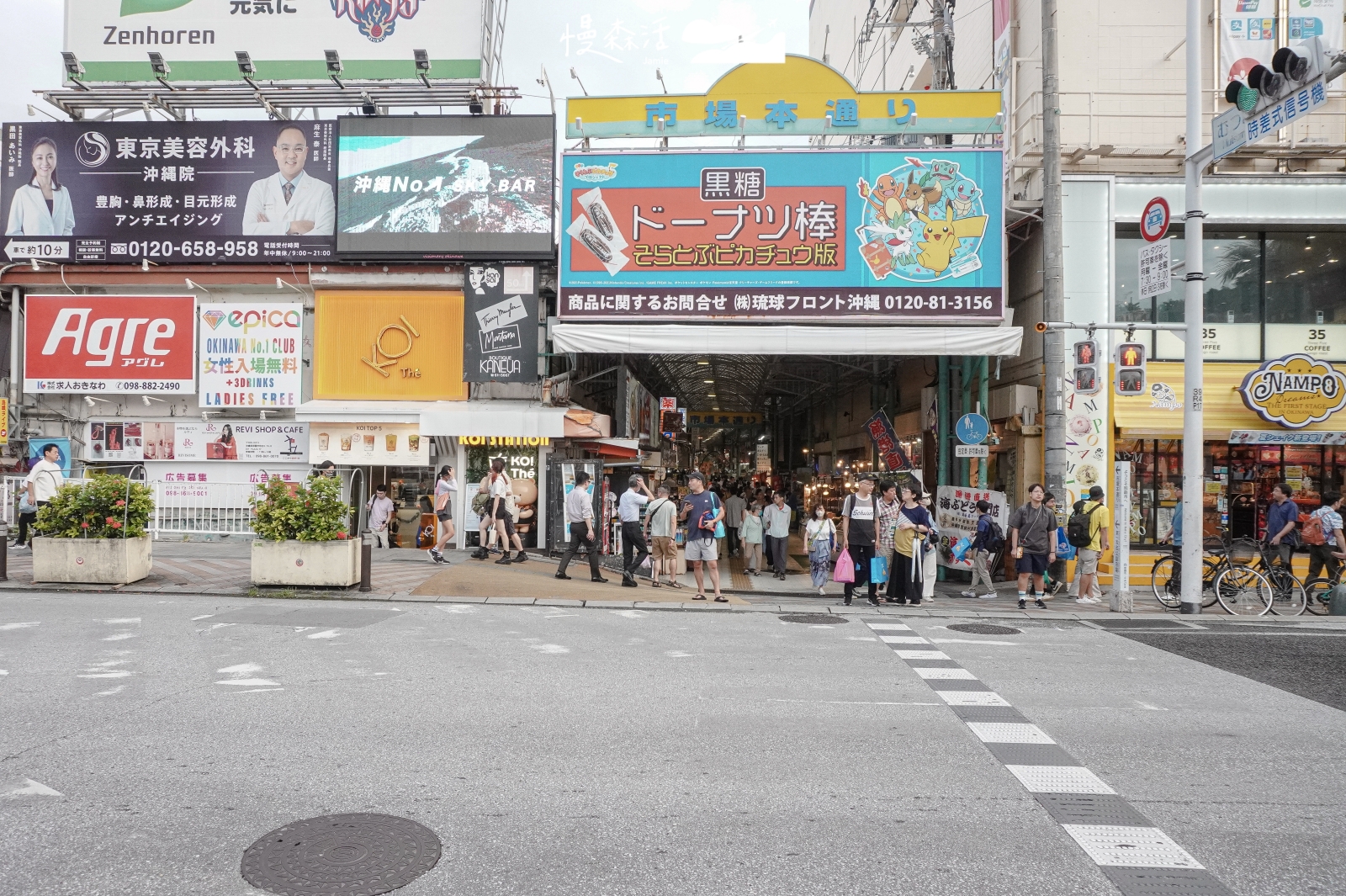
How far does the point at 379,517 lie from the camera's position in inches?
691

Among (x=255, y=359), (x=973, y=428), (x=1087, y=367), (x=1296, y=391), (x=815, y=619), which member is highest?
(x=255, y=359)

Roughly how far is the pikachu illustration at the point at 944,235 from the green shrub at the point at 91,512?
46.2 ft

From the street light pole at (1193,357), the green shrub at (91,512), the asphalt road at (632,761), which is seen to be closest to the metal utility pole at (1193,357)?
the street light pole at (1193,357)

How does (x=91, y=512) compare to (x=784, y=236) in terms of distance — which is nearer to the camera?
(x=91, y=512)

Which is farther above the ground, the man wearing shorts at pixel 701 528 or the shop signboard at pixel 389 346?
the shop signboard at pixel 389 346

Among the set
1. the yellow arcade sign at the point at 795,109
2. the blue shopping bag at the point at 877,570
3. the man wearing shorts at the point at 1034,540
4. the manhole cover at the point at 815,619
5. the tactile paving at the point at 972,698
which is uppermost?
the yellow arcade sign at the point at 795,109

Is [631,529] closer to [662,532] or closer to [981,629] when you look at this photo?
[662,532]

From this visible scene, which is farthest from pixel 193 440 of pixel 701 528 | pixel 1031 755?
pixel 1031 755

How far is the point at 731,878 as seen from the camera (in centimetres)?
366

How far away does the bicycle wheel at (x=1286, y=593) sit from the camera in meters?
12.5

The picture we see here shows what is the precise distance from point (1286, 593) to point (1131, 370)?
412 cm

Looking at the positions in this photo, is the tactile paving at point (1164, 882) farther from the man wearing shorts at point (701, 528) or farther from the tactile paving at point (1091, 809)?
the man wearing shorts at point (701, 528)

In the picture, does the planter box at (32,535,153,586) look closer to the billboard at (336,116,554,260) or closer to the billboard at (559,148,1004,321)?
the billboard at (336,116,554,260)

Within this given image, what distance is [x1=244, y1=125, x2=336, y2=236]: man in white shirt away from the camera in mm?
18516
